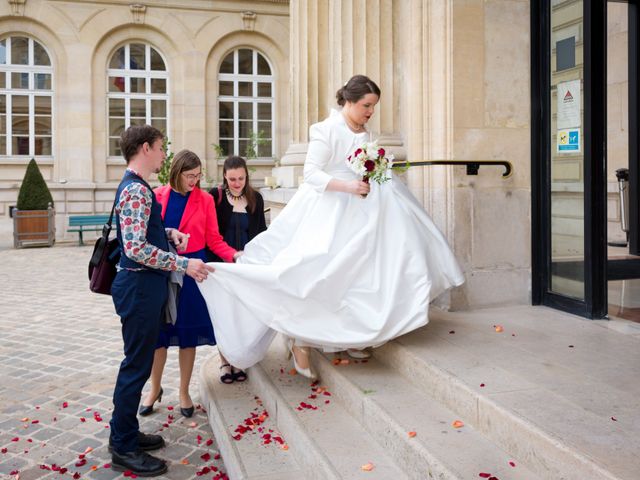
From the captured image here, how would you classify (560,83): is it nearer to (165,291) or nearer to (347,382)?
(347,382)

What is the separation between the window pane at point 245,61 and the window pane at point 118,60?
378 centimetres

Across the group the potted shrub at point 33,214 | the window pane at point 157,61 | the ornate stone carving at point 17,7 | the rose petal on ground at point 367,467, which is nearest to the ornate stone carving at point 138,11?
the window pane at point 157,61

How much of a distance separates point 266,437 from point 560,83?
3.55 metres

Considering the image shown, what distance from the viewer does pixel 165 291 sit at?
3611mm

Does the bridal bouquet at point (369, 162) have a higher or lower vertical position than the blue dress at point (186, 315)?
higher

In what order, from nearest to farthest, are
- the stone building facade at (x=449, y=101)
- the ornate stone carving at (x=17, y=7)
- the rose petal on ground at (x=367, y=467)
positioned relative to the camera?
1. the rose petal on ground at (x=367, y=467)
2. the stone building facade at (x=449, y=101)
3. the ornate stone carving at (x=17, y=7)

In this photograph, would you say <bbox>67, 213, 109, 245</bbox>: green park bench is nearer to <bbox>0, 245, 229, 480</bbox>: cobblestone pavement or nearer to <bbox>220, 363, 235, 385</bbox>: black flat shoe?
<bbox>0, 245, 229, 480</bbox>: cobblestone pavement

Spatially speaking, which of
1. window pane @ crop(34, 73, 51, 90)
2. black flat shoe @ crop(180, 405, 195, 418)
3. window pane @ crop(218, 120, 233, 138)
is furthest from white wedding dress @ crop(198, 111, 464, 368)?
window pane @ crop(34, 73, 51, 90)

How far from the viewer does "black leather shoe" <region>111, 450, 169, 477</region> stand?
140 inches

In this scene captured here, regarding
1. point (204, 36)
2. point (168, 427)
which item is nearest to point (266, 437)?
point (168, 427)

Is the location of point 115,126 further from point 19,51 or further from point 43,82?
point 19,51

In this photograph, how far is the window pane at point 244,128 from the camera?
2219cm

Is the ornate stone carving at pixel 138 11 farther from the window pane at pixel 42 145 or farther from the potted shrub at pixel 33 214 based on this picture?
the potted shrub at pixel 33 214

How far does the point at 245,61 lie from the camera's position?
22062mm
